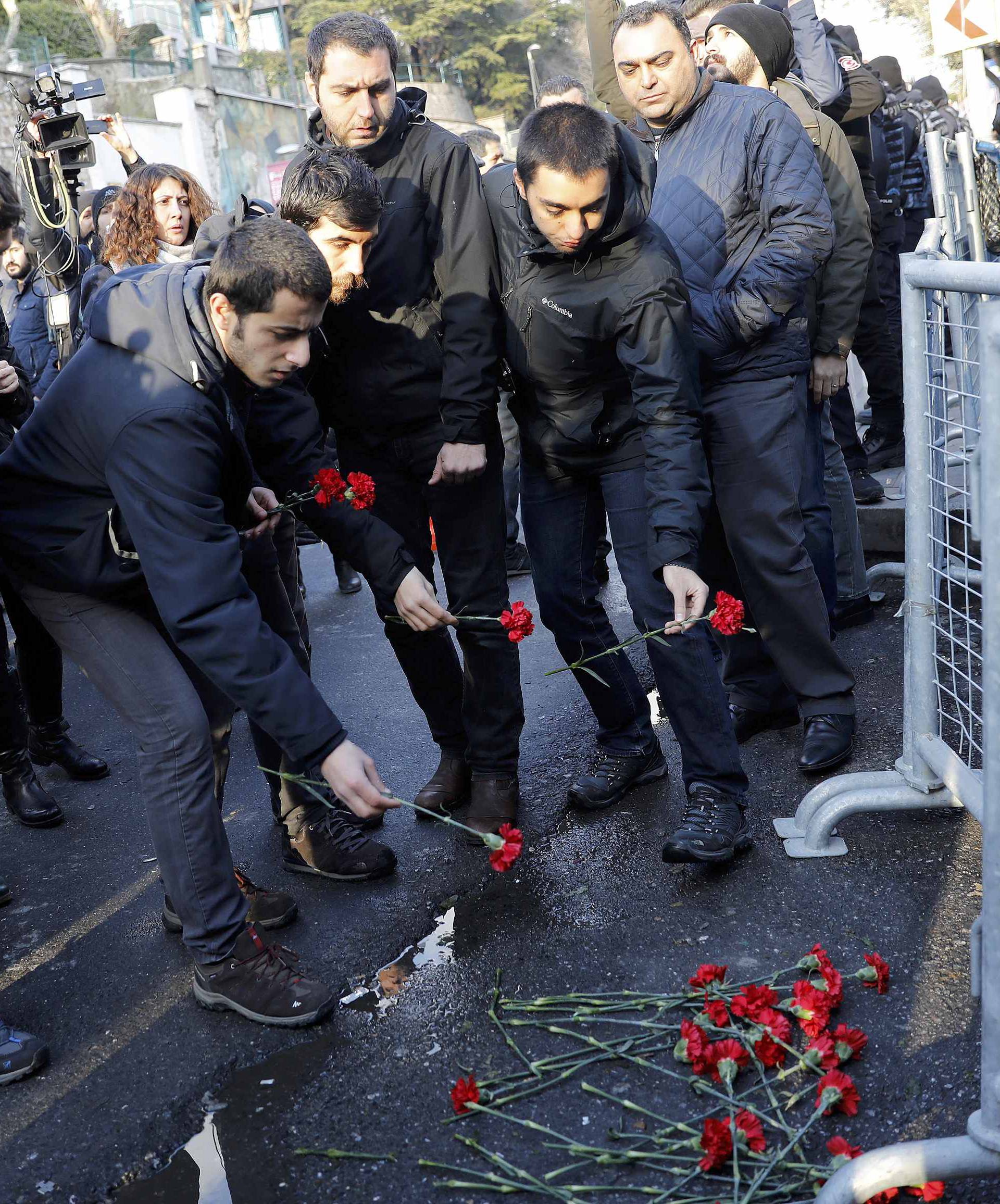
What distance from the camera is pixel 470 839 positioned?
367 centimetres

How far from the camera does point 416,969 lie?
3.05m

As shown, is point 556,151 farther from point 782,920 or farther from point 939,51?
point 939,51

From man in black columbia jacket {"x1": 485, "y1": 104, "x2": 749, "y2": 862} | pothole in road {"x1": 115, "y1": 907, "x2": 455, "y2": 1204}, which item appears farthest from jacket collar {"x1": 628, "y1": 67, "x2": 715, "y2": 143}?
pothole in road {"x1": 115, "y1": 907, "x2": 455, "y2": 1204}

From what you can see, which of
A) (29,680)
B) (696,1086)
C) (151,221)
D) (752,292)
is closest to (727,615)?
(696,1086)

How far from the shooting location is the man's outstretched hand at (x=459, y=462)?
349 centimetres

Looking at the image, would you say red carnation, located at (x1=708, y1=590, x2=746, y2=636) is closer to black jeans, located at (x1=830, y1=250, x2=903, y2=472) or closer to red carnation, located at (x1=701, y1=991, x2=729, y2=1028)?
red carnation, located at (x1=701, y1=991, x2=729, y2=1028)

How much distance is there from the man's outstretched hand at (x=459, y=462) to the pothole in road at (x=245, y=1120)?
1.31 m

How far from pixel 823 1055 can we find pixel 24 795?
2844 mm

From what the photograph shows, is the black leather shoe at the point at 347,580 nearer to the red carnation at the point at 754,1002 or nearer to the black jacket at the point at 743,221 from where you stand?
the black jacket at the point at 743,221

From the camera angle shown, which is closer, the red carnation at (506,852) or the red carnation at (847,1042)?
the red carnation at (847,1042)

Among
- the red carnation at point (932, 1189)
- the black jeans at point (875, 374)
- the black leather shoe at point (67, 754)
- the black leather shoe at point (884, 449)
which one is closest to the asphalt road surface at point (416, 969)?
the red carnation at point (932, 1189)

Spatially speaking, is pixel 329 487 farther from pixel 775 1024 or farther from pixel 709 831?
pixel 775 1024

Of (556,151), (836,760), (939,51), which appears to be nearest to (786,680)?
(836,760)

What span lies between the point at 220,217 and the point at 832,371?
2.08 meters
